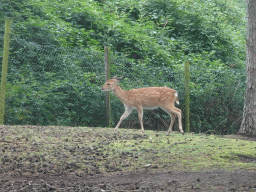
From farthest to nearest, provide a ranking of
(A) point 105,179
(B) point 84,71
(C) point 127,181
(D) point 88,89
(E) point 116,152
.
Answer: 1. (B) point 84,71
2. (D) point 88,89
3. (E) point 116,152
4. (A) point 105,179
5. (C) point 127,181

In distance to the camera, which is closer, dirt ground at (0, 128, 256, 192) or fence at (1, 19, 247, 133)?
dirt ground at (0, 128, 256, 192)

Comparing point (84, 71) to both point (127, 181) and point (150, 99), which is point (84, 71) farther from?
point (127, 181)

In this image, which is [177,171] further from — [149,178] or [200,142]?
[200,142]

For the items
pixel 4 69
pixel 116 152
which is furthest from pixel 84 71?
pixel 116 152

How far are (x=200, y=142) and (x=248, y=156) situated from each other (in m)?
1.07

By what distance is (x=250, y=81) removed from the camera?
7.85 m

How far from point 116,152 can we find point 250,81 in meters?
3.84

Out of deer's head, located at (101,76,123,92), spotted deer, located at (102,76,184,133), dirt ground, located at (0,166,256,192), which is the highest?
deer's head, located at (101,76,123,92)

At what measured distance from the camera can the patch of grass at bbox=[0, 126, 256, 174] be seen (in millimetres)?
5152

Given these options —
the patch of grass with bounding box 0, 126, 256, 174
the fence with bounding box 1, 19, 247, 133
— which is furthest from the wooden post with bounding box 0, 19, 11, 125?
the patch of grass with bounding box 0, 126, 256, 174

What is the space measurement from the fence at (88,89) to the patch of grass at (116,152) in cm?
131

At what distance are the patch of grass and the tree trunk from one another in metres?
1.15

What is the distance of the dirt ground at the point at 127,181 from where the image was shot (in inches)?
160

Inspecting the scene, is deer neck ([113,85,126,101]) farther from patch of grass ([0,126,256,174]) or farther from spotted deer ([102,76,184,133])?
patch of grass ([0,126,256,174])
